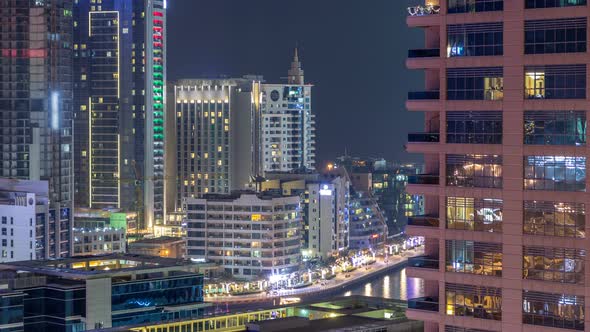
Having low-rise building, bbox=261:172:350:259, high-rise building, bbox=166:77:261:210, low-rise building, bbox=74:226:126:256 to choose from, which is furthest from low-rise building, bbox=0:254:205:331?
high-rise building, bbox=166:77:261:210

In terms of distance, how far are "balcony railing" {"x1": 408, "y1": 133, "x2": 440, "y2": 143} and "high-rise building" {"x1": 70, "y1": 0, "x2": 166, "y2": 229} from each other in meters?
83.8

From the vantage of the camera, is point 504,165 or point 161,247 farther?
point 161,247

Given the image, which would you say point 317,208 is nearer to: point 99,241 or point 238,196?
point 238,196

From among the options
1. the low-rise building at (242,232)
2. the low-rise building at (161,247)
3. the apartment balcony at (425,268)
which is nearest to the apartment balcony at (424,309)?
the apartment balcony at (425,268)

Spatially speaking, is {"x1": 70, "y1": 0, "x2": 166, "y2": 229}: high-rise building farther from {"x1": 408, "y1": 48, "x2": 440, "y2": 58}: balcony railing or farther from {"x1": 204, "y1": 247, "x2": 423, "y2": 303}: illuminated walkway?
{"x1": 408, "y1": 48, "x2": 440, "y2": 58}: balcony railing

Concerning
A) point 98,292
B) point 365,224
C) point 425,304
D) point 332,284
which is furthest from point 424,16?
point 365,224

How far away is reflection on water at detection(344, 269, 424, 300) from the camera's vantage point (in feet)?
258

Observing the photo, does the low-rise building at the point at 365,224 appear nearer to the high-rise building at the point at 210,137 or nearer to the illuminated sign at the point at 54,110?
the high-rise building at the point at 210,137

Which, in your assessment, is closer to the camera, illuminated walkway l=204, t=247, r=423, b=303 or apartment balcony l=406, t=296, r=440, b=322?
apartment balcony l=406, t=296, r=440, b=322

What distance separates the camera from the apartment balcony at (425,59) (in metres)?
17.0

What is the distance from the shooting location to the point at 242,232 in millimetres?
77562

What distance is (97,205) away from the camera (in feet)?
330

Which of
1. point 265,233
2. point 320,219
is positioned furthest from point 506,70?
point 320,219

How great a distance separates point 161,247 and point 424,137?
6602 cm
